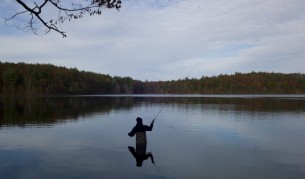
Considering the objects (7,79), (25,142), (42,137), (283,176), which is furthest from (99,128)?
(7,79)

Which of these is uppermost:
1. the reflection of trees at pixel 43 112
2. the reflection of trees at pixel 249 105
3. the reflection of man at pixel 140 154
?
the reflection of trees at pixel 249 105

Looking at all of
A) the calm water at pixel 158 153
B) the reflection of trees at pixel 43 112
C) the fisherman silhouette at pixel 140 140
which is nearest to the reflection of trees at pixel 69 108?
the reflection of trees at pixel 43 112

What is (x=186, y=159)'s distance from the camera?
17.6m

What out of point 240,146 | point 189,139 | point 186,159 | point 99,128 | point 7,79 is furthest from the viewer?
point 7,79

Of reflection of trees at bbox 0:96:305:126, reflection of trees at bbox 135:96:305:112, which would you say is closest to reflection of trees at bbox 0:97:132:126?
reflection of trees at bbox 0:96:305:126

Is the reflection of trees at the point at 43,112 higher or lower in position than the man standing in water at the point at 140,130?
lower

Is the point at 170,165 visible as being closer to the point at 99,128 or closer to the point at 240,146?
the point at 240,146

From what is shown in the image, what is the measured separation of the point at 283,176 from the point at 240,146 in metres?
7.38

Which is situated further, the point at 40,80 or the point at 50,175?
the point at 40,80

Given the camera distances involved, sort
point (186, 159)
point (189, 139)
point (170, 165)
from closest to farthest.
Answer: point (170, 165) < point (186, 159) < point (189, 139)

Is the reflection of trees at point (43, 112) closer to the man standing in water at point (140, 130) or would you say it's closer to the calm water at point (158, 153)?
the calm water at point (158, 153)

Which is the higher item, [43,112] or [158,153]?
[43,112]

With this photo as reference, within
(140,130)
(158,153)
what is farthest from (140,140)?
(158,153)

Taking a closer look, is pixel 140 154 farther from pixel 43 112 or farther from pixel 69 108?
pixel 69 108
